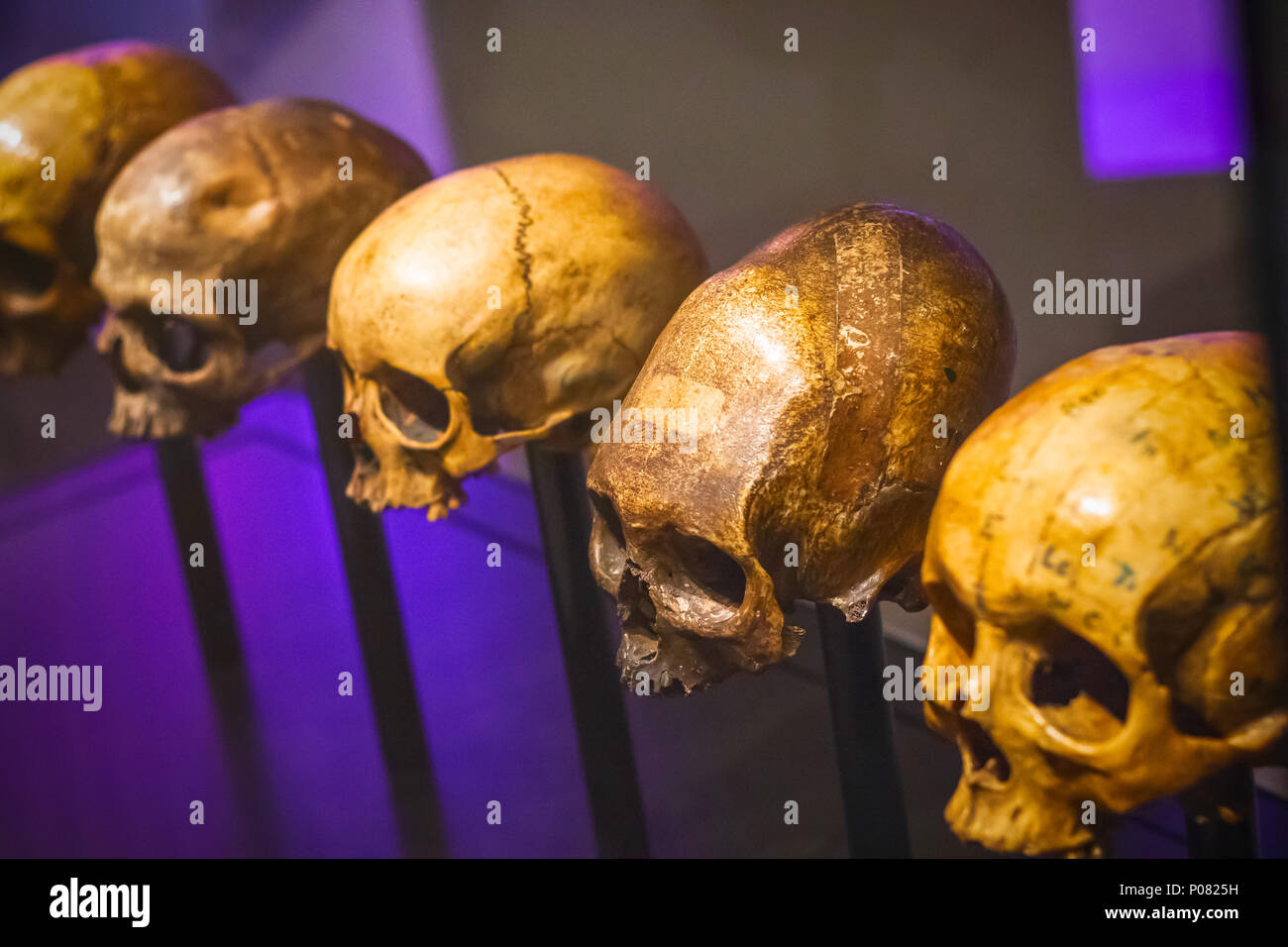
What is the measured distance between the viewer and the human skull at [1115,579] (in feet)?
3.27

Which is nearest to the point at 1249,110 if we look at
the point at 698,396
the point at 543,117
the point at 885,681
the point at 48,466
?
the point at 698,396

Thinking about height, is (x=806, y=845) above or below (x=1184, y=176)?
below

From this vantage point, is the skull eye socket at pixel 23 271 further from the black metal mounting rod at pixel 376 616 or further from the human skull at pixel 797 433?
the human skull at pixel 797 433

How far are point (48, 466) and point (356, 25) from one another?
1293 millimetres

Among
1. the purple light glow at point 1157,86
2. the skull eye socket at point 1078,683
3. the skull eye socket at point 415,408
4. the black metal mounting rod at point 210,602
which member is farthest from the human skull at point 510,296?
the black metal mounting rod at point 210,602

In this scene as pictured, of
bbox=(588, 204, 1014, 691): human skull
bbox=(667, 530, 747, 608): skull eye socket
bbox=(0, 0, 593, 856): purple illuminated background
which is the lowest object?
bbox=(0, 0, 593, 856): purple illuminated background

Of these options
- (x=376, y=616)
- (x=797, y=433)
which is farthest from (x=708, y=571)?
(x=376, y=616)

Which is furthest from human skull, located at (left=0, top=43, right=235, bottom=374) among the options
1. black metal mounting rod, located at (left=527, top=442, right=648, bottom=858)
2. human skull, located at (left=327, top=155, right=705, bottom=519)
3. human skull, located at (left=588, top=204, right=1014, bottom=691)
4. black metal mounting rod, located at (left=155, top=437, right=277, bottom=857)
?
human skull, located at (left=588, top=204, right=1014, bottom=691)

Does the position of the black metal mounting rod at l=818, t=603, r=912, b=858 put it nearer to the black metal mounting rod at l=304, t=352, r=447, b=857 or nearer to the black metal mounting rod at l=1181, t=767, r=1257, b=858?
the black metal mounting rod at l=1181, t=767, r=1257, b=858

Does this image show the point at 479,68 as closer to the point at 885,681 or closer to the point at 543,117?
the point at 543,117

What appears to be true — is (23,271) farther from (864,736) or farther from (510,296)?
(864,736)

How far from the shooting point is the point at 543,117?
2.09 m

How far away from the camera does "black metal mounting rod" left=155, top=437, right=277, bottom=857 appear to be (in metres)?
2.31

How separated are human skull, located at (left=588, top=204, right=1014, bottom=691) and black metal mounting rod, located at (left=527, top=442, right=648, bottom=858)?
0.42 m
